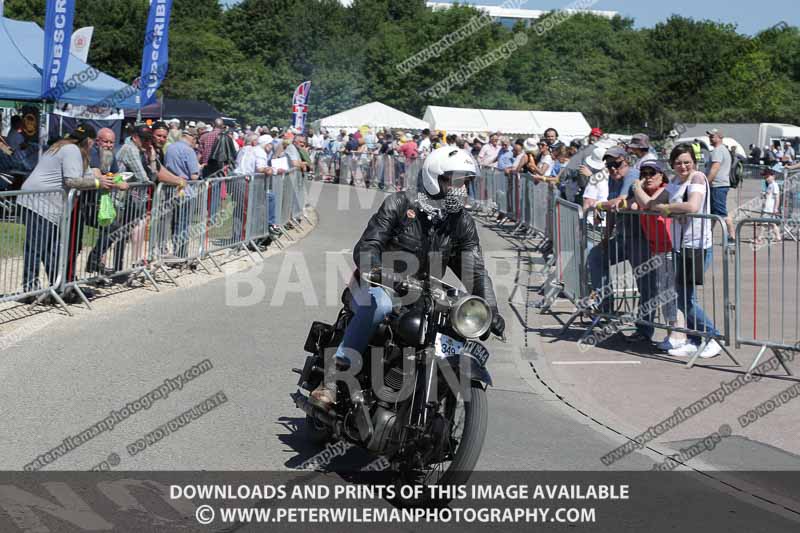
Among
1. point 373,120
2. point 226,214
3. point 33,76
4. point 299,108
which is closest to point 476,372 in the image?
point 226,214

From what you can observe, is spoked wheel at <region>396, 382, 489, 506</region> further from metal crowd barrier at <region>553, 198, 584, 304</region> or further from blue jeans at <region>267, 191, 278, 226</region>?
blue jeans at <region>267, 191, 278, 226</region>

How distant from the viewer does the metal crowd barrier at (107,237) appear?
11.2 metres

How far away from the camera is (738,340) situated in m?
9.34

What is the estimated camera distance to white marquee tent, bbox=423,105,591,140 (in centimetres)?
5403

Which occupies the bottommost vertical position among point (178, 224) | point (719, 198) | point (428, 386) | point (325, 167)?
point (428, 386)

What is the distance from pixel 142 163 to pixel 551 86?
84.5 m

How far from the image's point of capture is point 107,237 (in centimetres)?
1190

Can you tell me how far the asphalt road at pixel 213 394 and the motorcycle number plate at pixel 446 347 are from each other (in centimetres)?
120

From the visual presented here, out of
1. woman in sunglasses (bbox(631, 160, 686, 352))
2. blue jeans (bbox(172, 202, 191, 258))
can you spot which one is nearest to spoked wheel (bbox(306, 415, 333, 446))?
woman in sunglasses (bbox(631, 160, 686, 352))

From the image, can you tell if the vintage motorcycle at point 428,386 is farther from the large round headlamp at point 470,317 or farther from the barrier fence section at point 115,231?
the barrier fence section at point 115,231

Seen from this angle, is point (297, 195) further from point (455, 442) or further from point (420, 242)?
point (455, 442)

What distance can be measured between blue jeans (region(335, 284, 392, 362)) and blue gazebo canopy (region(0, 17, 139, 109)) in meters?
16.5

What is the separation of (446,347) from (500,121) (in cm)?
5211

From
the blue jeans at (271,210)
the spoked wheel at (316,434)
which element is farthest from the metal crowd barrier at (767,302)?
the blue jeans at (271,210)
